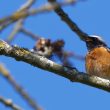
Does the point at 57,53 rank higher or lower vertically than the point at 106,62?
lower

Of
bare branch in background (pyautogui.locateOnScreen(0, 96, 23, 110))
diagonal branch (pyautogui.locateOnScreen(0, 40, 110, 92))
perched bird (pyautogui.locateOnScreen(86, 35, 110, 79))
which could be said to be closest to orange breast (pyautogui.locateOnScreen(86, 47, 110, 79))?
perched bird (pyautogui.locateOnScreen(86, 35, 110, 79))

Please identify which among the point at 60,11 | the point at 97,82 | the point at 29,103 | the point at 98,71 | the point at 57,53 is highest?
the point at 98,71

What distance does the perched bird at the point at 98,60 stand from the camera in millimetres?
5406

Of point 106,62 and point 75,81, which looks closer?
point 75,81

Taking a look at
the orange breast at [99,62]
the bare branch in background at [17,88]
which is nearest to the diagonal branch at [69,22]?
the bare branch in background at [17,88]

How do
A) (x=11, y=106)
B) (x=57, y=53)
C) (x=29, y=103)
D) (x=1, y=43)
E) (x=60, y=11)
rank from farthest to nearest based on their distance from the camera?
(x=1, y=43)
(x=60, y=11)
(x=57, y=53)
(x=11, y=106)
(x=29, y=103)

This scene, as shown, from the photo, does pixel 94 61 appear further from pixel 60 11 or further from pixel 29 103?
pixel 29 103

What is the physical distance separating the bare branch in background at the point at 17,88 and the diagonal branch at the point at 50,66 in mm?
2205

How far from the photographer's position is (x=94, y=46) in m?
6.03

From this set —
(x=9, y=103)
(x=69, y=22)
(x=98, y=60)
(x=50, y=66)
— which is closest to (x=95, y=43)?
(x=98, y=60)

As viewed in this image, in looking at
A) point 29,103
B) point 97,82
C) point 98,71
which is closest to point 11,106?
point 29,103

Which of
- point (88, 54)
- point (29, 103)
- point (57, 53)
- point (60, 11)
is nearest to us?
point (29, 103)

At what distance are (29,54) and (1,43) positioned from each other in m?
0.39

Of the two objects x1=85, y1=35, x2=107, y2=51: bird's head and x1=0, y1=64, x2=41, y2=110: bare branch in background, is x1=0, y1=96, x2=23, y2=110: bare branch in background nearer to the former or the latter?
x1=0, y1=64, x2=41, y2=110: bare branch in background
